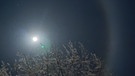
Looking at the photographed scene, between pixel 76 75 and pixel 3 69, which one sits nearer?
pixel 76 75

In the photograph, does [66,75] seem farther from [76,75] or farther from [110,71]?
[110,71]

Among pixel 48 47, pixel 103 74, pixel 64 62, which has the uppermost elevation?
pixel 48 47

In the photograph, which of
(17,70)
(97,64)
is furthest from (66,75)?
(17,70)

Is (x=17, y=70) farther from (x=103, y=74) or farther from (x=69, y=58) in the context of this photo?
(x=103, y=74)

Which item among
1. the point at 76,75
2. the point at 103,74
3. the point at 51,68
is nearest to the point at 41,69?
the point at 51,68

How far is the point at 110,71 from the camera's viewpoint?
62.8 ft

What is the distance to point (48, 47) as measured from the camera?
20219 millimetres

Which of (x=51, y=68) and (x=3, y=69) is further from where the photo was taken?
(x=3, y=69)

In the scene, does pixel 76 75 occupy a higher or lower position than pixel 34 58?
lower

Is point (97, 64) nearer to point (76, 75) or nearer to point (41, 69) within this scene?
point (76, 75)

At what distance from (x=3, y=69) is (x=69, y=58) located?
4.16m

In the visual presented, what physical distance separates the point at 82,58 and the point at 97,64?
3.07 ft

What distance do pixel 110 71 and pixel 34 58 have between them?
14.7ft

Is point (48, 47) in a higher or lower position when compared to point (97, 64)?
higher
